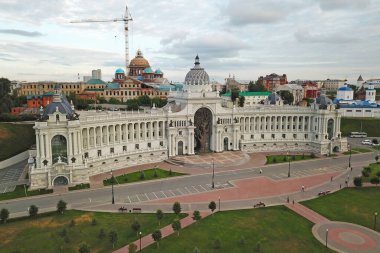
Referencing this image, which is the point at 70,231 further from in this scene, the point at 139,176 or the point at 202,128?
the point at 202,128

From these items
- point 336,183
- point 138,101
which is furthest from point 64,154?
point 138,101

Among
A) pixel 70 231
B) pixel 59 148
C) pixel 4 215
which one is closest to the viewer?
pixel 70 231

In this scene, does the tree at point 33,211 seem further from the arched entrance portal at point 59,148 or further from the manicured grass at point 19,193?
the arched entrance portal at point 59,148

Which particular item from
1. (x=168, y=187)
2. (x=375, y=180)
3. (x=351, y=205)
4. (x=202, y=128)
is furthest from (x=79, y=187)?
(x=375, y=180)

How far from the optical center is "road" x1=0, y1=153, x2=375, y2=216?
54.8 meters

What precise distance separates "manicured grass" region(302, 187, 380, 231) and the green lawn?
5755 mm

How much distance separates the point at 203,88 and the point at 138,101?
2583 inches

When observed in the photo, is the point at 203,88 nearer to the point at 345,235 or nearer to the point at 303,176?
the point at 303,176

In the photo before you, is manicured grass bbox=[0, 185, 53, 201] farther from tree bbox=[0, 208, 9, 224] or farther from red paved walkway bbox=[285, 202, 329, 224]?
red paved walkway bbox=[285, 202, 329, 224]

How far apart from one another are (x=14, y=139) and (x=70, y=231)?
53.7 meters

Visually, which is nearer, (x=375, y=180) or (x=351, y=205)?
(x=351, y=205)

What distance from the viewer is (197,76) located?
90.8 metres

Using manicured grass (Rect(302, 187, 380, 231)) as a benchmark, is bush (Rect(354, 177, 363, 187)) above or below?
above

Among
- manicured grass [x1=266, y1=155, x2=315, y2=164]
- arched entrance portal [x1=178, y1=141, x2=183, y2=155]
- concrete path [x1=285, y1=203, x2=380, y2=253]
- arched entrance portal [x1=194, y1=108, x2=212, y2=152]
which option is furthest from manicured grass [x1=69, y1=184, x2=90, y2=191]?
manicured grass [x1=266, y1=155, x2=315, y2=164]
